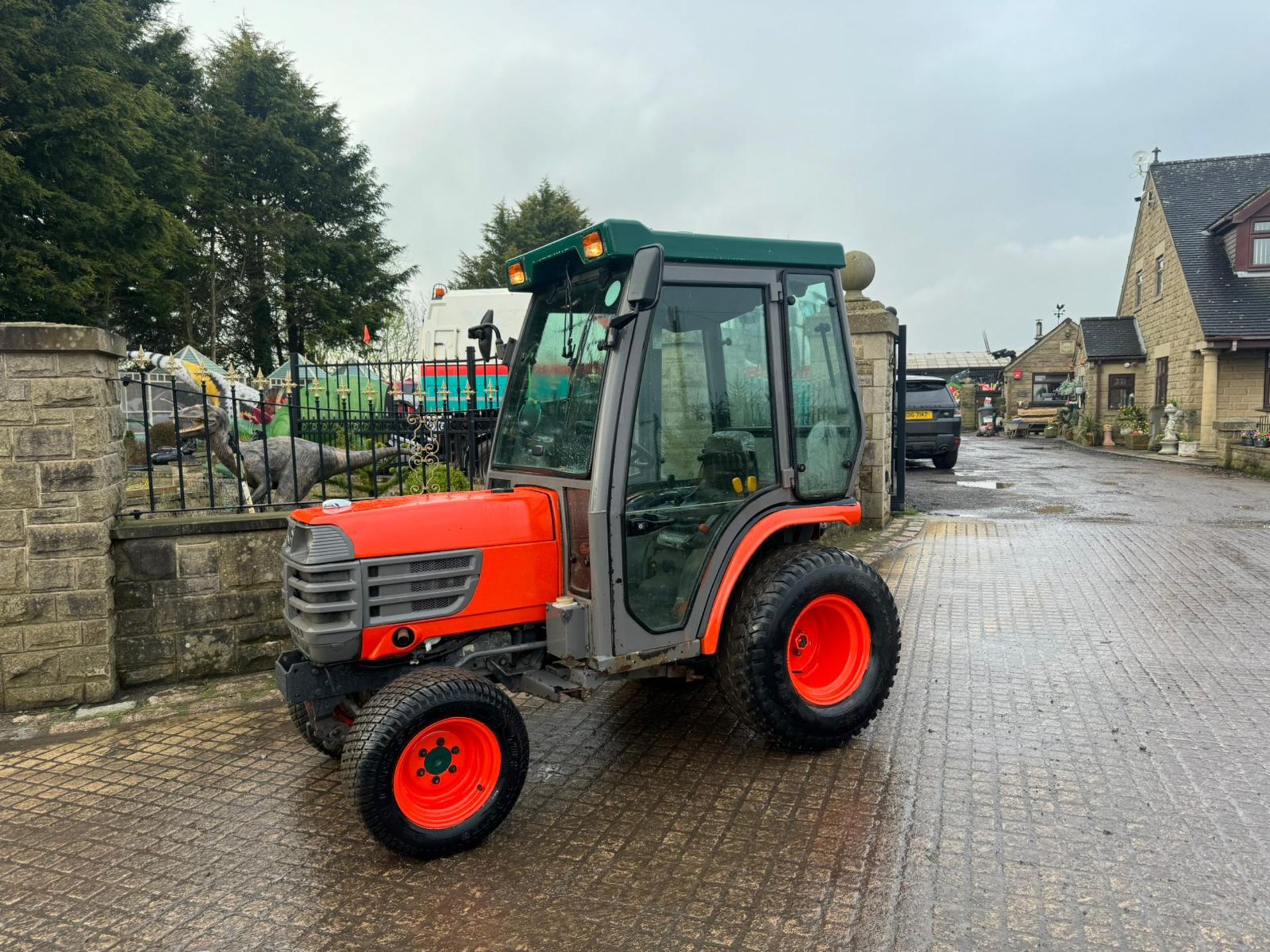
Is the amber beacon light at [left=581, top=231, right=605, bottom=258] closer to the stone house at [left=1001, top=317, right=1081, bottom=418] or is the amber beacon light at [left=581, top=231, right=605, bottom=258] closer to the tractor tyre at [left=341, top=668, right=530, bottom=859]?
the tractor tyre at [left=341, top=668, right=530, bottom=859]

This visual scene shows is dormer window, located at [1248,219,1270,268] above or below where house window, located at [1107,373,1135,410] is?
above

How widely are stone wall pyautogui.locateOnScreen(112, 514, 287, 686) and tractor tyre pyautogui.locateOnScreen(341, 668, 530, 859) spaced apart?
2.39 meters

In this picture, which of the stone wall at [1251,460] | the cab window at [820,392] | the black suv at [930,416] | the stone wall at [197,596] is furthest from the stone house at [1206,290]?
the stone wall at [197,596]

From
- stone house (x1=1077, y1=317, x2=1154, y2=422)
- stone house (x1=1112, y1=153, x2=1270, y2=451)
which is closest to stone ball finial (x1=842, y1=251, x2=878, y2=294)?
stone house (x1=1112, y1=153, x2=1270, y2=451)

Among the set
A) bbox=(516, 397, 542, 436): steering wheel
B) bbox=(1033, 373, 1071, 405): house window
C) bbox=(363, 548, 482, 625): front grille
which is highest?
bbox=(1033, 373, 1071, 405): house window

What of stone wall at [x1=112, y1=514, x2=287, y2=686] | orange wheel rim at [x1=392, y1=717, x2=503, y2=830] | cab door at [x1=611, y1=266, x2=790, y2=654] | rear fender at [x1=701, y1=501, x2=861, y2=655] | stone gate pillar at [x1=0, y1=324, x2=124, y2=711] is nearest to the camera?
orange wheel rim at [x1=392, y1=717, x2=503, y2=830]

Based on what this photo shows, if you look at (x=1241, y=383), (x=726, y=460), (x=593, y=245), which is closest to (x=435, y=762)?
(x=726, y=460)

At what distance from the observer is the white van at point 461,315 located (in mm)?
13188

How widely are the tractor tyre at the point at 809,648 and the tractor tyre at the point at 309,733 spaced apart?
1.69 metres

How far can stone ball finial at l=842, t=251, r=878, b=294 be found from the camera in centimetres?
958

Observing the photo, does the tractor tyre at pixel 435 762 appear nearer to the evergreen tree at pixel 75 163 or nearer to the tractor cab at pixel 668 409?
the tractor cab at pixel 668 409

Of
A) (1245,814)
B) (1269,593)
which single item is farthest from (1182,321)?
(1245,814)

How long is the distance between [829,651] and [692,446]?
1.27 metres

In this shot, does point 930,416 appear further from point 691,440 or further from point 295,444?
point 691,440
